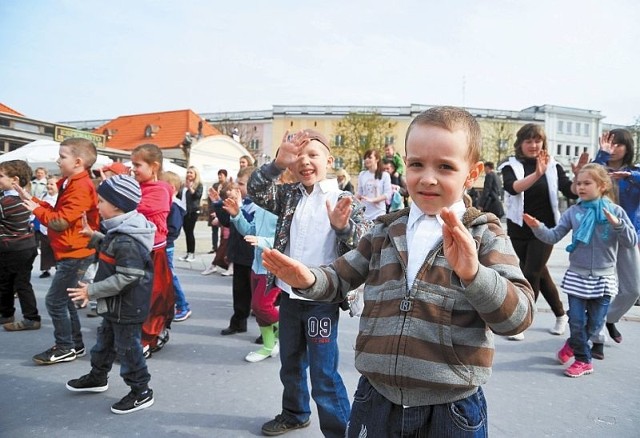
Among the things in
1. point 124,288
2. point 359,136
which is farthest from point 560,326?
point 359,136

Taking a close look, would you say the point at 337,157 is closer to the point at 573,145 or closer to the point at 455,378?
the point at 573,145

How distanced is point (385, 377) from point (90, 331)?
4208 millimetres

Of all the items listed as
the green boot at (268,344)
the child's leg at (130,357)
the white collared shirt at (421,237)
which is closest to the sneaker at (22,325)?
the child's leg at (130,357)

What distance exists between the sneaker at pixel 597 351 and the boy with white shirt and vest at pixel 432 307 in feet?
10.6

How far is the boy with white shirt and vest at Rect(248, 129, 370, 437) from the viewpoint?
248 cm

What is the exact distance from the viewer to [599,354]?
405 centimetres

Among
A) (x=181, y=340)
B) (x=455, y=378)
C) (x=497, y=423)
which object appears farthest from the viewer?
(x=181, y=340)

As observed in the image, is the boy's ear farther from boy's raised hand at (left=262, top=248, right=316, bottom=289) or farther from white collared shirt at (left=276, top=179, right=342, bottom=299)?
white collared shirt at (left=276, top=179, right=342, bottom=299)

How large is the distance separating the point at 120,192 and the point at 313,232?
1.42 m

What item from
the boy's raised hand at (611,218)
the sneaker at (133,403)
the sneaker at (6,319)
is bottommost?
the sneaker at (6,319)

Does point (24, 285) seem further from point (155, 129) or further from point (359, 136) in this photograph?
point (155, 129)

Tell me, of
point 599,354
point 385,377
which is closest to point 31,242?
point 385,377

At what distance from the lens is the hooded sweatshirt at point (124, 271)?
117 inches

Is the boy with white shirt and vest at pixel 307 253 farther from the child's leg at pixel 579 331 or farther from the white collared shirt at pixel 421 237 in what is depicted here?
the child's leg at pixel 579 331
